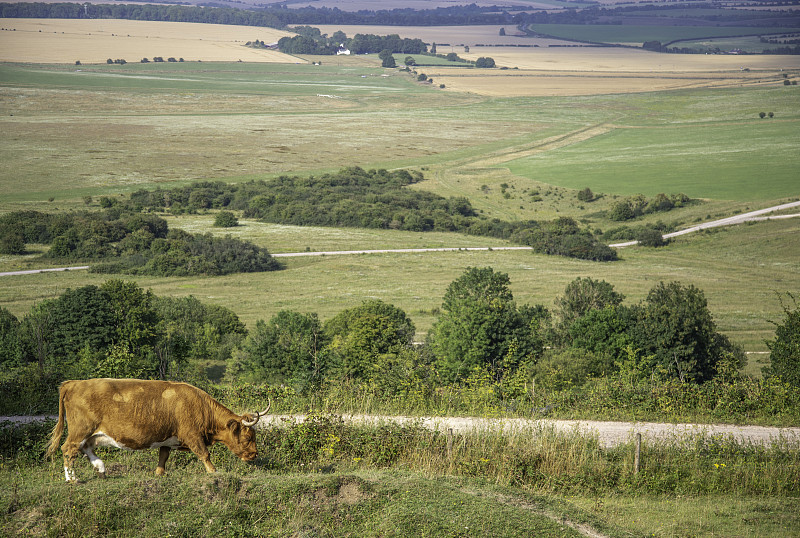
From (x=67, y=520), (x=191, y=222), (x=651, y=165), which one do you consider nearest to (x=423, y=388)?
(x=67, y=520)

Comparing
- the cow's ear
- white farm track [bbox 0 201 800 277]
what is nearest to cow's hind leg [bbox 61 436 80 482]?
the cow's ear

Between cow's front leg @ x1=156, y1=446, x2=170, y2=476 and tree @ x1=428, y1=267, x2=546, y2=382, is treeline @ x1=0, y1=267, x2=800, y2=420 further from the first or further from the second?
cow's front leg @ x1=156, y1=446, x2=170, y2=476

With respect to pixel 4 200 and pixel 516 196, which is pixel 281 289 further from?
pixel 516 196

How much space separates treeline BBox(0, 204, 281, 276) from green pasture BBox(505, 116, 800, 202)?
213 feet

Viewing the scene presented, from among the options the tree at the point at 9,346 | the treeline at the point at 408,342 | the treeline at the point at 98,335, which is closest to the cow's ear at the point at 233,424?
the treeline at the point at 408,342

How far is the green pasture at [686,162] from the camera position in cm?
11706

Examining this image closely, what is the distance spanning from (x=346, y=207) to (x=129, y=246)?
122 ft

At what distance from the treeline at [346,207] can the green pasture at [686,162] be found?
975 inches

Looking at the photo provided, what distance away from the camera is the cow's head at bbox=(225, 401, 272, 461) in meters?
12.2

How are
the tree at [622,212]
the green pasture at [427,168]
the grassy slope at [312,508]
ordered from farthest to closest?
the tree at [622,212]
the green pasture at [427,168]
the grassy slope at [312,508]

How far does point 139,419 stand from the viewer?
11.5m

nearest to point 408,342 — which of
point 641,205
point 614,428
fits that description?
point 614,428

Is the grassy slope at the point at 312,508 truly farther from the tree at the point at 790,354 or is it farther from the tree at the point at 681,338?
the tree at the point at 681,338

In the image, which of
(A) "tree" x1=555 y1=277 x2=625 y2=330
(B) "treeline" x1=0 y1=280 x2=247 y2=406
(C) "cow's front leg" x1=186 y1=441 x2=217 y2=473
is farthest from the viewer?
(A) "tree" x1=555 y1=277 x2=625 y2=330
